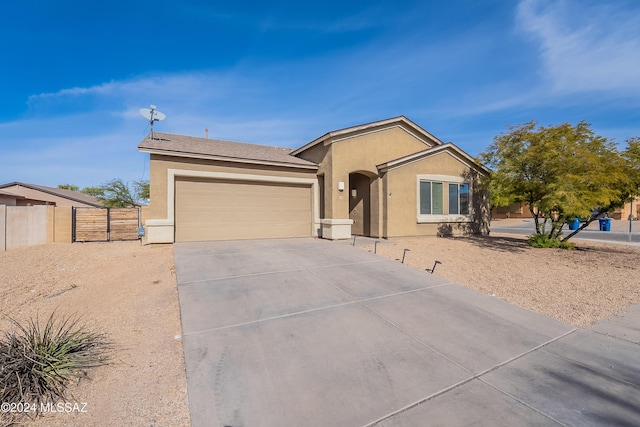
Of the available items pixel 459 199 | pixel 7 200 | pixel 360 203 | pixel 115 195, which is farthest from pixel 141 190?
pixel 459 199

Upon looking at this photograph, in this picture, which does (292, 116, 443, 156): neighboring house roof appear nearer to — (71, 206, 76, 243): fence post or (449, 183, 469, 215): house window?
(449, 183, 469, 215): house window

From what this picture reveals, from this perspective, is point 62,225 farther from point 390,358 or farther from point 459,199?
point 459,199

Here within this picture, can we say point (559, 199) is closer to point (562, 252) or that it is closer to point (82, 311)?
point (562, 252)

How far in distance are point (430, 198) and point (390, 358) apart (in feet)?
34.8

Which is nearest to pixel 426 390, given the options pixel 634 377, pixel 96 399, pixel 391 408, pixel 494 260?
pixel 391 408

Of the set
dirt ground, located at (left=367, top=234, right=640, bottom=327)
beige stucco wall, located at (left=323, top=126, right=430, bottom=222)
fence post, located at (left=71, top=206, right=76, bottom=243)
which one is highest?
beige stucco wall, located at (left=323, top=126, right=430, bottom=222)

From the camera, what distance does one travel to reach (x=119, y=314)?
14.7 feet

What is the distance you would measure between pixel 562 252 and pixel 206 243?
42.4ft

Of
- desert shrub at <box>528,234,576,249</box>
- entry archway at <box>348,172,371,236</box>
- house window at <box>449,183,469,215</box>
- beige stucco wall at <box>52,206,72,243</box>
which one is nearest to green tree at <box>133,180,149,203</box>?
beige stucco wall at <box>52,206,72,243</box>

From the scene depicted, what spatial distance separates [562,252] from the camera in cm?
A: 987

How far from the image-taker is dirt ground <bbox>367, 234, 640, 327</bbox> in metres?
5.23

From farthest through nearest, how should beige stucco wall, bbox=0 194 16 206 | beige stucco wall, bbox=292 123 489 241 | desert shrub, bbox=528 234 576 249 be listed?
beige stucco wall, bbox=0 194 16 206, beige stucco wall, bbox=292 123 489 241, desert shrub, bbox=528 234 576 249

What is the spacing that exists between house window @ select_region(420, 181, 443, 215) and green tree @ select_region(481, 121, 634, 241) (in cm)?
235

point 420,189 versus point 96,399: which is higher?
point 420,189
